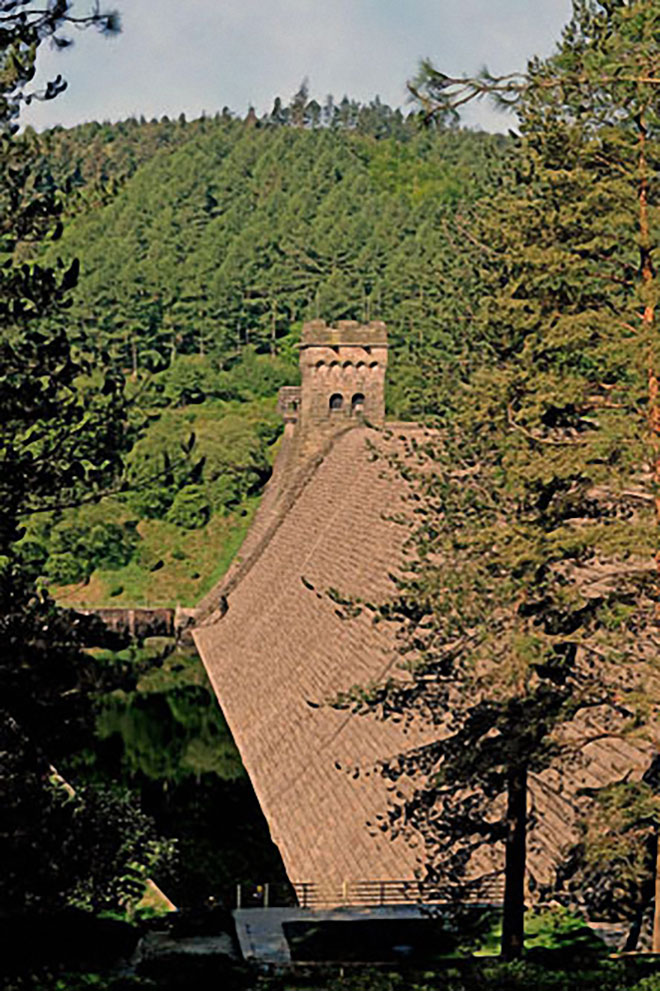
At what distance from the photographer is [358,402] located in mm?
52625

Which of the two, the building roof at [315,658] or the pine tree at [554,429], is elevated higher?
the pine tree at [554,429]

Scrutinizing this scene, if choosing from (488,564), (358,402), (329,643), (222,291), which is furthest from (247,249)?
(488,564)

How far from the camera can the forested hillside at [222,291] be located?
3359 centimetres

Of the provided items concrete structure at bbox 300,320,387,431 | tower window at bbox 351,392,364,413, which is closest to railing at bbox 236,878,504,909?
concrete structure at bbox 300,320,387,431

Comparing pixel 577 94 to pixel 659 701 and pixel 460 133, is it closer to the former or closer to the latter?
pixel 659 701

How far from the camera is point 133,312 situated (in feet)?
318

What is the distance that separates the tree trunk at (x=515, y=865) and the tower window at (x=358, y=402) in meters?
36.9

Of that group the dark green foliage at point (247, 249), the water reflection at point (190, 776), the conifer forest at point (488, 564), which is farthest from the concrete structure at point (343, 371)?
the conifer forest at point (488, 564)

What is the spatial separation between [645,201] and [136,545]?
5478cm

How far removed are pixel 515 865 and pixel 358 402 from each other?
3750cm

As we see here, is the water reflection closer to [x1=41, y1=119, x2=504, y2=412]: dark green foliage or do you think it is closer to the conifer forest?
the conifer forest

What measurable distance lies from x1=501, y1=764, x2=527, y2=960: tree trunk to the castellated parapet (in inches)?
1418

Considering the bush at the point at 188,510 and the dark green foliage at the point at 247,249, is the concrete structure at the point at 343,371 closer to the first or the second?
the dark green foliage at the point at 247,249

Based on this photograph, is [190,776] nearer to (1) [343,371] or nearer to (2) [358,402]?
(2) [358,402]
